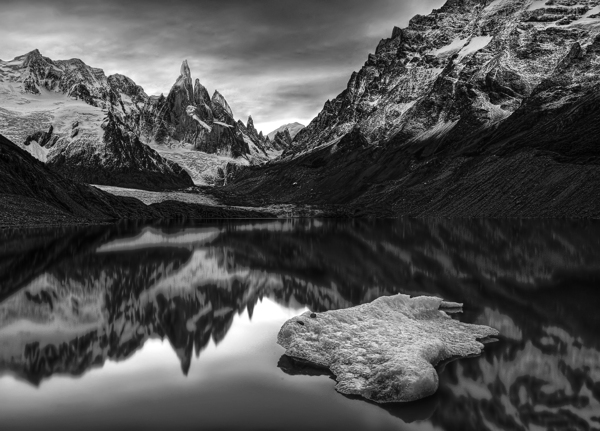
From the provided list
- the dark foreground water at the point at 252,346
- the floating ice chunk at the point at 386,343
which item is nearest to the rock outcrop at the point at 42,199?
the dark foreground water at the point at 252,346

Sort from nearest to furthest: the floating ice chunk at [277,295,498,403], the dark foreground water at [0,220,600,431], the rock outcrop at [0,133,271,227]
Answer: the dark foreground water at [0,220,600,431] → the floating ice chunk at [277,295,498,403] → the rock outcrop at [0,133,271,227]

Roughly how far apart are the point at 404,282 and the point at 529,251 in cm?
2315

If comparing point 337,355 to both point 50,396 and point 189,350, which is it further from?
point 50,396

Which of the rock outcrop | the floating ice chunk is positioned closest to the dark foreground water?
the floating ice chunk

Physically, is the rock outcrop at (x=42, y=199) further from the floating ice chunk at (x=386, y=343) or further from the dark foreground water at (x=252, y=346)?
the floating ice chunk at (x=386, y=343)

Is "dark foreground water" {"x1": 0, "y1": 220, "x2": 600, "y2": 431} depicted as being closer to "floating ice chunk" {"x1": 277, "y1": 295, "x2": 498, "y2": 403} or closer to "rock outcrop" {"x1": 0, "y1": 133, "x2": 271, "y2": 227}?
"floating ice chunk" {"x1": 277, "y1": 295, "x2": 498, "y2": 403}

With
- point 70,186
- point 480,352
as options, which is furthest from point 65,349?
point 70,186

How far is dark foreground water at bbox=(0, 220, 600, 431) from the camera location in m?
14.9

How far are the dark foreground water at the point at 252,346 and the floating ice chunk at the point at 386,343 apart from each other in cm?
63

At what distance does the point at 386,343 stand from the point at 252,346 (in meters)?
6.15

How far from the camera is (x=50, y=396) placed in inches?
624

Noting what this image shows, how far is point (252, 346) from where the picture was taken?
22.2m

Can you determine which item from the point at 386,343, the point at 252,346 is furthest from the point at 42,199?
the point at 386,343

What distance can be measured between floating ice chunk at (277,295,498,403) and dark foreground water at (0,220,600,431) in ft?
2.06
